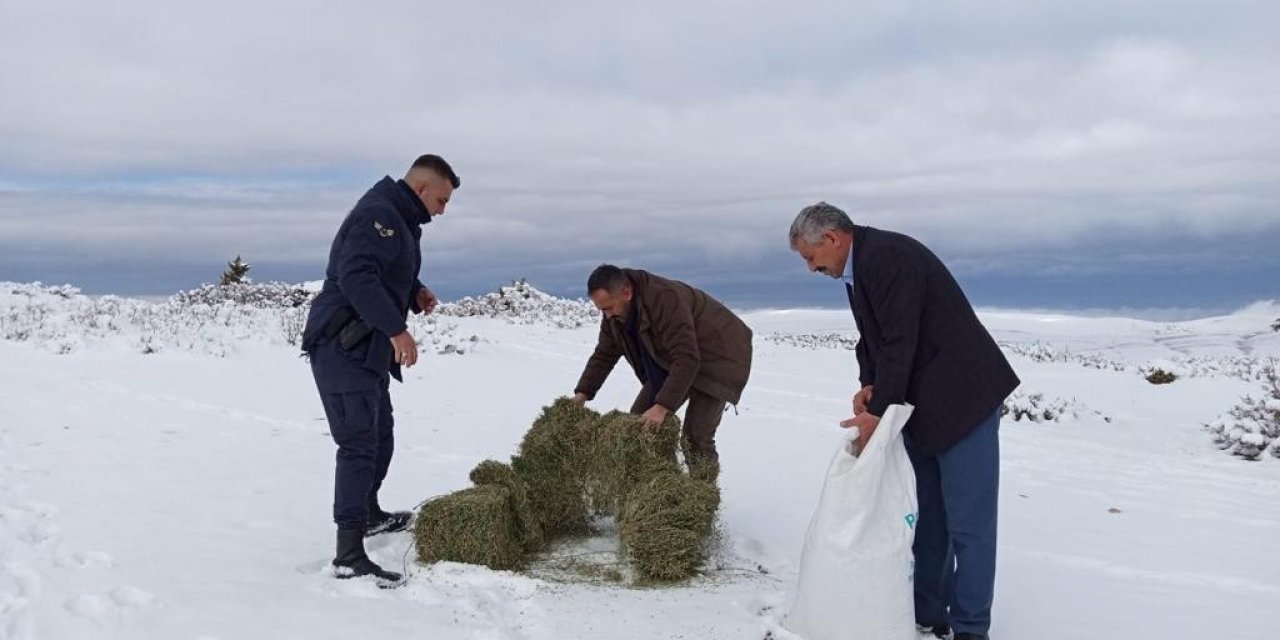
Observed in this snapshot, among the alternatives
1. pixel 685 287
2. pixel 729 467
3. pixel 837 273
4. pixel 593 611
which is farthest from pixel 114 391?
pixel 837 273

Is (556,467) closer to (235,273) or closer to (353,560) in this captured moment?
(353,560)

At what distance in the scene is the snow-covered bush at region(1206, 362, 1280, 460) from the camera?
9.38m

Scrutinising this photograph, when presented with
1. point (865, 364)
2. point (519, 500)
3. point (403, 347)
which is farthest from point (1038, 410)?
point (403, 347)

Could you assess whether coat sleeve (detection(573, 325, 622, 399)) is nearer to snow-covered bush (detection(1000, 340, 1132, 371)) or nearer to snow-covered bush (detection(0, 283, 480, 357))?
snow-covered bush (detection(0, 283, 480, 357))

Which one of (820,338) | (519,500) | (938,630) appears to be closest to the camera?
(938,630)

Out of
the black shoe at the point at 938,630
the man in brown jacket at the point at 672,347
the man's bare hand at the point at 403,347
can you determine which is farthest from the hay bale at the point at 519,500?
the black shoe at the point at 938,630

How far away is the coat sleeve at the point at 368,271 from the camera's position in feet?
15.1

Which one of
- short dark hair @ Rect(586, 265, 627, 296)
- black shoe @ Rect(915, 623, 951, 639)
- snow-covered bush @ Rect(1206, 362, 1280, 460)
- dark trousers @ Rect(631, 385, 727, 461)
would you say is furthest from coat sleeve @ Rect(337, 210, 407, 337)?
snow-covered bush @ Rect(1206, 362, 1280, 460)

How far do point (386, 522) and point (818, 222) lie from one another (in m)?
3.06

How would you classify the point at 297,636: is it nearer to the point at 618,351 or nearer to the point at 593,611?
the point at 593,611

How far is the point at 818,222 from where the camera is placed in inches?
156

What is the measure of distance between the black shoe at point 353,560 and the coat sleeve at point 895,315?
96.7 inches

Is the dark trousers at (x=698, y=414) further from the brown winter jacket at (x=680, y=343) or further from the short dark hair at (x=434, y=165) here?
the short dark hair at (x=434, y=165)

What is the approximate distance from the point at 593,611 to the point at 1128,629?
2398 millimetres
